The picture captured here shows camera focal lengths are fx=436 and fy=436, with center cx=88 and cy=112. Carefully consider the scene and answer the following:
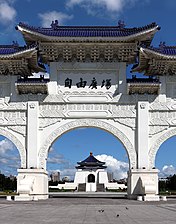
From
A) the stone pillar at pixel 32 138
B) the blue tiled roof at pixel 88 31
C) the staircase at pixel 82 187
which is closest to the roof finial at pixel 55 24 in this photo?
the blue tiled roof at pixel 88 31

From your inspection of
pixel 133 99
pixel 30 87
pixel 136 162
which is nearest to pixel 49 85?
pixel 30 87

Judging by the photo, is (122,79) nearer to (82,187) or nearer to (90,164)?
(82,187)

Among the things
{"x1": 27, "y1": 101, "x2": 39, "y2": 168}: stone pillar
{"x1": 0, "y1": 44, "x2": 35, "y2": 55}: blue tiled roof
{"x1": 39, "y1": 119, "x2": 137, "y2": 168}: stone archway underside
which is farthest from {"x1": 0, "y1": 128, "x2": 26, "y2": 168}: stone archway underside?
{"x1": 0, "y1": 44, "x2": 35, "y2": 55}: blue tiled roof

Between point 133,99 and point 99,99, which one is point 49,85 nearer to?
point 99,99

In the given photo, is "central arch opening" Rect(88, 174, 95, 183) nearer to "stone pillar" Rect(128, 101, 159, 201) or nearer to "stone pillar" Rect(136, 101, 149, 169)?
"stone pillar" Rect(128, 101, 159, 201)

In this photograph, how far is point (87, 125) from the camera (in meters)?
18.1

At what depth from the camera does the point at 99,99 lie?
59.7 feet

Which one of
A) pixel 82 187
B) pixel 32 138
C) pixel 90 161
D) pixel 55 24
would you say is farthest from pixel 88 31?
pixel 90 161

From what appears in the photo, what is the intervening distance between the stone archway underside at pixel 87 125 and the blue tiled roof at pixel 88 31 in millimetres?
3657

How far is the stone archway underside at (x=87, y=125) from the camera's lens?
18.0 m

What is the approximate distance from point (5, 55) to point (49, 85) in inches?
86.2

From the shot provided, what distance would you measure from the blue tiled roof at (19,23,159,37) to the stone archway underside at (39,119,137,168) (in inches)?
144

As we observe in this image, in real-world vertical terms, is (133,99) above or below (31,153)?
above

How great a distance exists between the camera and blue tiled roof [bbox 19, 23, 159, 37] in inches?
705
